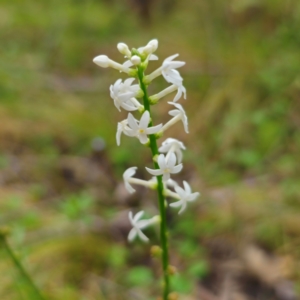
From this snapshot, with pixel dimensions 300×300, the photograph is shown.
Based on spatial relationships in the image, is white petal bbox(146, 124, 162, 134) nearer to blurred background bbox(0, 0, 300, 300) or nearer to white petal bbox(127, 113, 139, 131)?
white petal bbox(127, 113, 139, 131)

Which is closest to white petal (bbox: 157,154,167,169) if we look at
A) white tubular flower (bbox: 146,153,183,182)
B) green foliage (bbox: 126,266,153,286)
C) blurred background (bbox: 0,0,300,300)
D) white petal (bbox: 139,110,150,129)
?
white tubular flower (bbox: 146,153,183,182)

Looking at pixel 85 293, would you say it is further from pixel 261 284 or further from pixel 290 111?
pixel 290 111

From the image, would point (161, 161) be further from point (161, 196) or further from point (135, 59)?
point (135, 59)

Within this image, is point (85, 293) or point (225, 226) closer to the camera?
point (85, 293)

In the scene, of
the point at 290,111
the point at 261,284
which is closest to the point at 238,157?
the point at 290,111

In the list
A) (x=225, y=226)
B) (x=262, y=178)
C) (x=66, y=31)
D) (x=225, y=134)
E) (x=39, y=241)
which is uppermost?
(x=66, y=31)

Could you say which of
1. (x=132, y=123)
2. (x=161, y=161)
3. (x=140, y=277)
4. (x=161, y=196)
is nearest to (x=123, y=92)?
(x=132, y=123)
